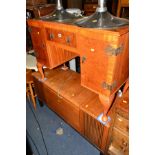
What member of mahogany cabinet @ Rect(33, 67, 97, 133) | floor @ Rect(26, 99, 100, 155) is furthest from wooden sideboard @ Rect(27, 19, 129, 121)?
floor @ Rect(26, 99, 100, 155)

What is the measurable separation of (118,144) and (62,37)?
931 mm

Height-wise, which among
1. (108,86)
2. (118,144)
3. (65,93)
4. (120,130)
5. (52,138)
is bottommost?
(52,138)

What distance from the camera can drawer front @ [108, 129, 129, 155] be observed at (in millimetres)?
1006

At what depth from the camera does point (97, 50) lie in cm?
88

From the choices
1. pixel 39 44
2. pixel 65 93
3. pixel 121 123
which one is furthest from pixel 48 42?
pixel 121 123

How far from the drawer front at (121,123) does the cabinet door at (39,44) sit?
879 millimetres

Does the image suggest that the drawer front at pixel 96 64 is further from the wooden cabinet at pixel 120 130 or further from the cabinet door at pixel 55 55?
the cabinet door at pixel 55 55

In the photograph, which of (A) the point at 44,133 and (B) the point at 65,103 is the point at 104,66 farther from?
(A) the point at 44,133

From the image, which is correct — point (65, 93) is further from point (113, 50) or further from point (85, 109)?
point (113, 50)

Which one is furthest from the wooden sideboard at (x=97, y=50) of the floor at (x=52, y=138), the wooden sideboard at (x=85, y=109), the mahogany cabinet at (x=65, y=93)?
the floor at (x=52, y=138)

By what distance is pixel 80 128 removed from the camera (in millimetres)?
1383

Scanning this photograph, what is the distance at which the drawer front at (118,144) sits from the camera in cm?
101
